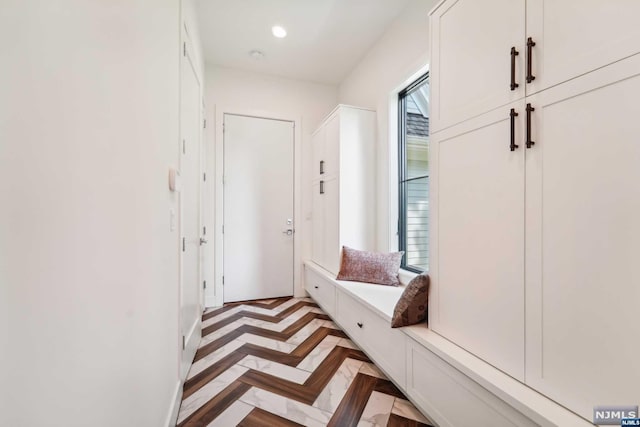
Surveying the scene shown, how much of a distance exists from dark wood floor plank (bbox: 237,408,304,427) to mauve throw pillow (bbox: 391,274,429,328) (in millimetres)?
826

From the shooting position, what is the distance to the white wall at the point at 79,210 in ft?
1.50

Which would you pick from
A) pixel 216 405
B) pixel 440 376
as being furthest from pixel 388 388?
pixel 216 405

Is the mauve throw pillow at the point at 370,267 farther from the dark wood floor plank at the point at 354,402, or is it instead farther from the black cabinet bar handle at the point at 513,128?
the black cabinet bar handle at the point at 513,128

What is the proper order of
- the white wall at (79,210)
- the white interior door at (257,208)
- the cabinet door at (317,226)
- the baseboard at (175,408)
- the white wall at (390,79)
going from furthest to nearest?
1. the white interior door at (257,208)
2. the cabinet door at (317,226)
3. the white wall at (390,79)
4. the baseboard at (175,408)
5. the white wall at (79,210)

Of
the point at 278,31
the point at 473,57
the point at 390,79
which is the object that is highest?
the point at 278,31

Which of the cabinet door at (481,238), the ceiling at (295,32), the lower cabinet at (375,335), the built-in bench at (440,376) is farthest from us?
the ceiling at (295,32)

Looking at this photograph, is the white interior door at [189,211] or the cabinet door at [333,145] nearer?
the white interior door at [189,211]

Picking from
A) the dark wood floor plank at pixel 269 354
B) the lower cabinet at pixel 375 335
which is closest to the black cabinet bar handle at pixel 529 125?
the lower cabinet at pixel 375 335

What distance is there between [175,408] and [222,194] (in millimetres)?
2378

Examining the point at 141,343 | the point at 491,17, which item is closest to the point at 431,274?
the point at 491,17

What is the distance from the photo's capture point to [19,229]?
46cm

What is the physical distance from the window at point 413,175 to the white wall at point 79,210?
2144mm

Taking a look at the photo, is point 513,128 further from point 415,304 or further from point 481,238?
point 415,304

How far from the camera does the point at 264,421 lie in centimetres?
156
